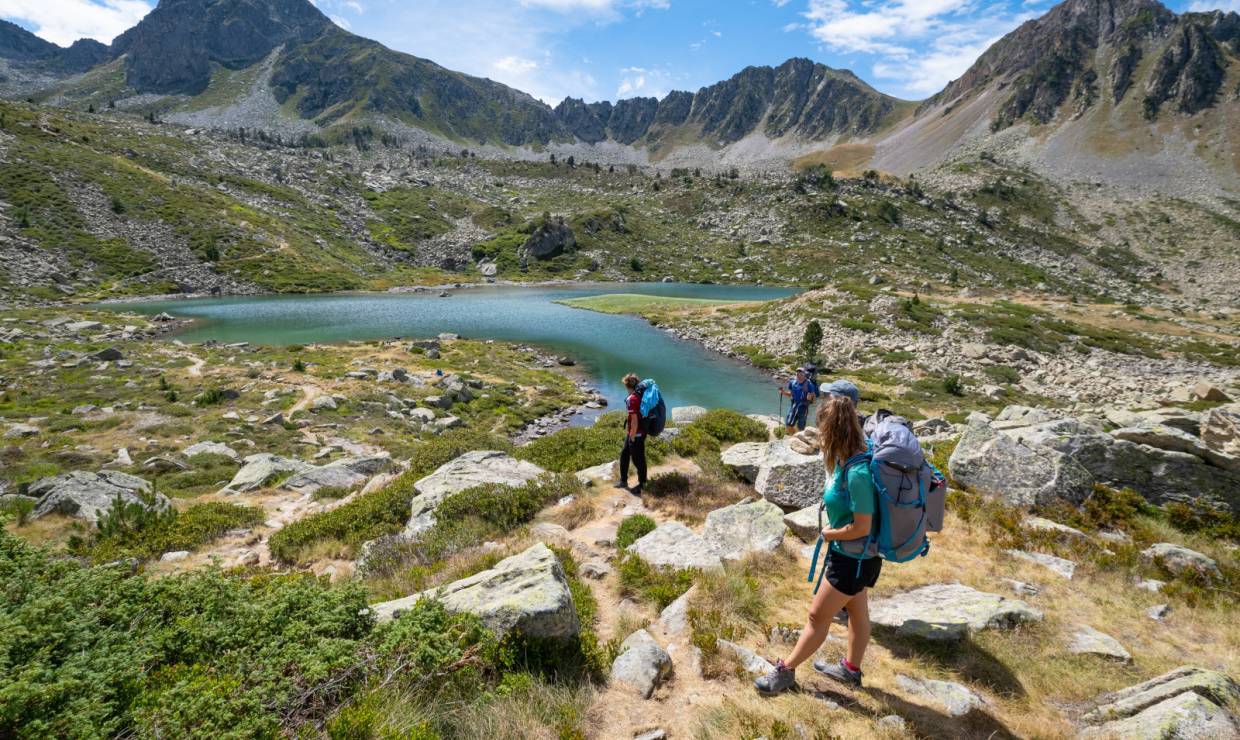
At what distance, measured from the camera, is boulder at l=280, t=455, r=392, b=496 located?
659 inches

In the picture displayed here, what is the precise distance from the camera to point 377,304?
79.4 metres

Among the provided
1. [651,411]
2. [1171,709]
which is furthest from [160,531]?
[1171,709]

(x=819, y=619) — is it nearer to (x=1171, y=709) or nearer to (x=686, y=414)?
(x=1171, y=709)

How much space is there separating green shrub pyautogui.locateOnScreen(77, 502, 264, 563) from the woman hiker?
13412mm

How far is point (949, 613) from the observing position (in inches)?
280

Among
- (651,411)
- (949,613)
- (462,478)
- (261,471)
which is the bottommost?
(261,471)

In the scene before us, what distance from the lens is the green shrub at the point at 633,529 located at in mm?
10312

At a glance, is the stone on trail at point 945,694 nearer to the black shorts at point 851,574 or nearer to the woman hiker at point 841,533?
the woman hiker at point 841,533

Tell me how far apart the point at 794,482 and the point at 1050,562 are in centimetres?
464

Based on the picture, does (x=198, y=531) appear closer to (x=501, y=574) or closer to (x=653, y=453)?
(x=501, y=574)

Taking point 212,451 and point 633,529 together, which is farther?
point 212,451

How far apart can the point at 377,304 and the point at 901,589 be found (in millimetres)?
84596

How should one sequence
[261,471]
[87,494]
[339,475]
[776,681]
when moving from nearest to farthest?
[776,681], [87,494], [261,471], [339,475]

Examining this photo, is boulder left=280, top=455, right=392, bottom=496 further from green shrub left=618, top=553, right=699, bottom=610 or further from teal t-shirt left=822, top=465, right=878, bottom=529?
teal t-shirt left=822, top=465, right=878, bottom=529
